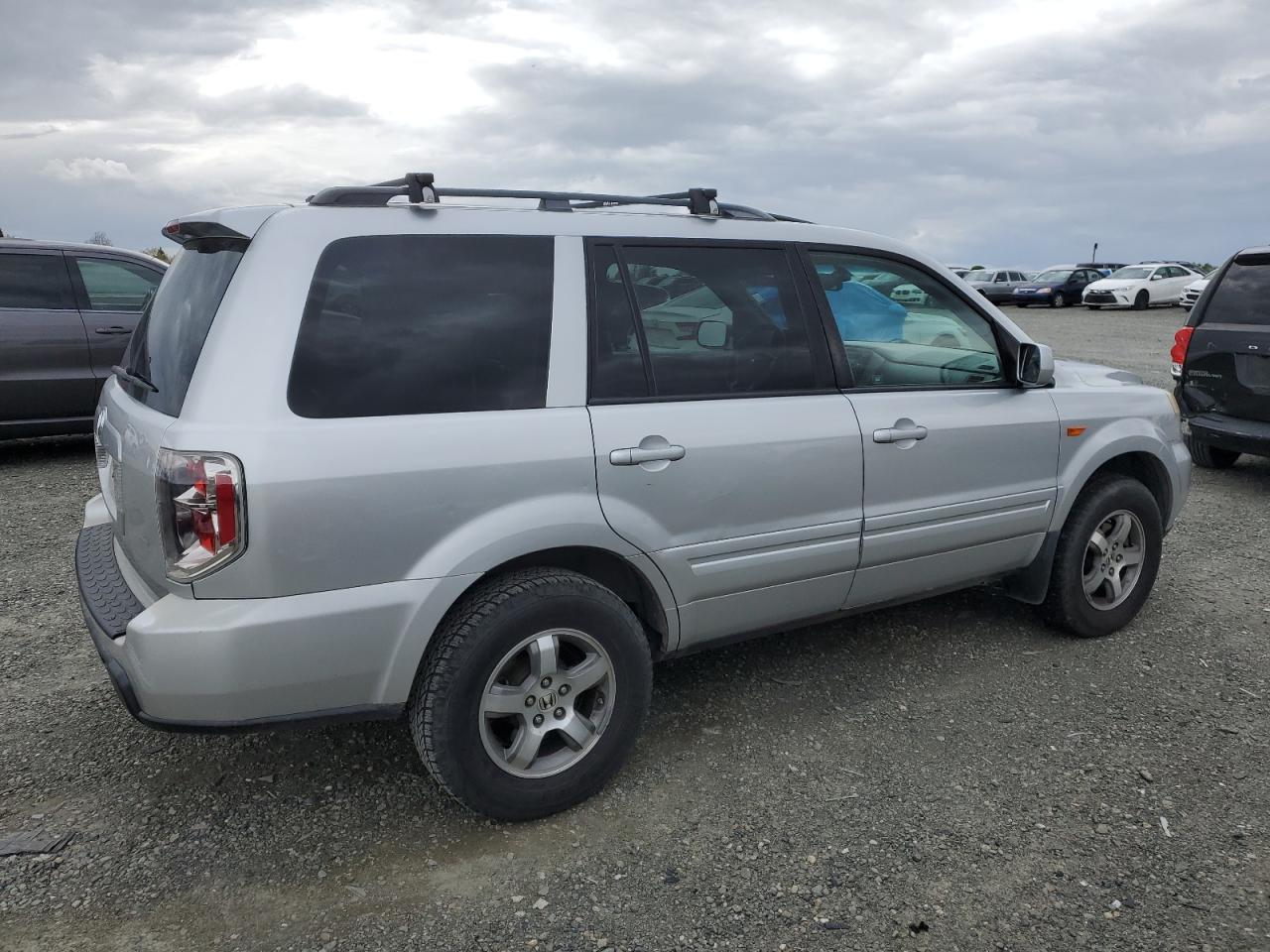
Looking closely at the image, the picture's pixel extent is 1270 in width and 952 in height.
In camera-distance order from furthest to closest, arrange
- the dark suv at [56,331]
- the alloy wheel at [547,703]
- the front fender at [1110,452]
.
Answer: the dark suv at [56,331] < the front fender at [1110,452] < the alloy wheel at [547,703]

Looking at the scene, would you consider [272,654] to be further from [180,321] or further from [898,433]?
[898,433]

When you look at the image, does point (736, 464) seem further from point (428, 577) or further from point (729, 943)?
point (729, 943)

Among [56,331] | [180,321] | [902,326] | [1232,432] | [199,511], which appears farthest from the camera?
[56,331]

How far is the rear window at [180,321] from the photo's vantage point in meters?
2.72

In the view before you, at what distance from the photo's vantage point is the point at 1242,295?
23.8 feet

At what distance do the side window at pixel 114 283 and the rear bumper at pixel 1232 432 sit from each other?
7.97m

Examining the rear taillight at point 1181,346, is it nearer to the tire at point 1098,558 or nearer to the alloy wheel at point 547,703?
the tire at point 1098,558

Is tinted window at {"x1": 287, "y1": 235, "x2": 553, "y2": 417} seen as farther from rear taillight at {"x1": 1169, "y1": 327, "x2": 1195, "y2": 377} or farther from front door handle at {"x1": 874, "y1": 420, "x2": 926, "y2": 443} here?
rear taillight at {"x1": 1169, "y1": 327, "x2": 1195, "y2": 377}

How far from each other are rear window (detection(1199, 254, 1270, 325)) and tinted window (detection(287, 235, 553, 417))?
6189 mm

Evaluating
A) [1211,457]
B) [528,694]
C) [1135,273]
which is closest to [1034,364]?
[528,694]

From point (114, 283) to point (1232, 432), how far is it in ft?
27.7

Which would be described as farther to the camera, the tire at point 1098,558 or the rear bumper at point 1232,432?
the rear bumper at point 1232,432

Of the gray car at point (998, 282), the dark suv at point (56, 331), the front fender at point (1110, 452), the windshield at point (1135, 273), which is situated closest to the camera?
the front fender at point (1110, 452)

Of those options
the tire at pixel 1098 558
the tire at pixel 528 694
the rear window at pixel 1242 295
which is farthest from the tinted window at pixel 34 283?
the rear window at pixel 1242 295
